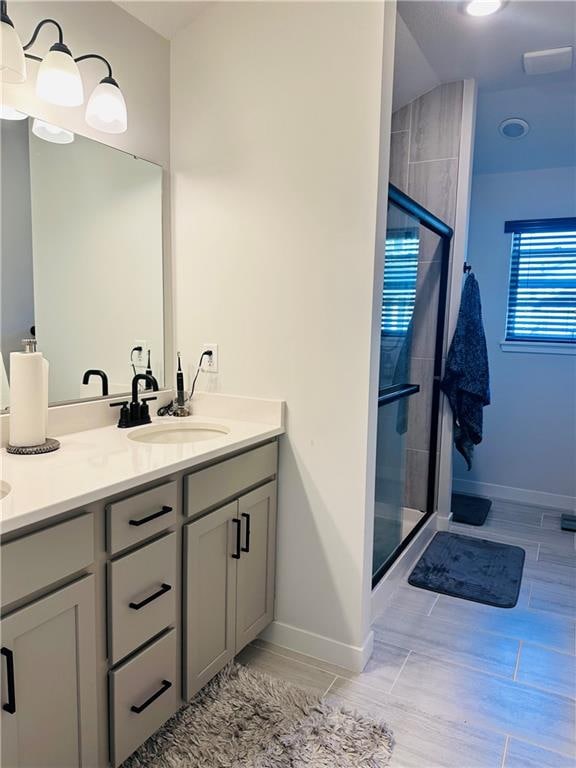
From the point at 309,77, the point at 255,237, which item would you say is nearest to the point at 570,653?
the point at 255,237

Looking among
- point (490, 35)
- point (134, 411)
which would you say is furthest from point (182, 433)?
point (490, 35)

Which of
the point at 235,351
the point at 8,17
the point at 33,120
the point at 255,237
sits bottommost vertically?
the point at 235,351

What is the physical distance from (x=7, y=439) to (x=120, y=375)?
550 mm

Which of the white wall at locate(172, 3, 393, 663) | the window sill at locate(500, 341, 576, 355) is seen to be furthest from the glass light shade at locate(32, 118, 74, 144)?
the window sill at locate(500, 341, 576, 355)

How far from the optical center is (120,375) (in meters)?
2.06

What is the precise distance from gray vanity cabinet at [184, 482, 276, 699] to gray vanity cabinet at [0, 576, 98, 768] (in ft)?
1.24

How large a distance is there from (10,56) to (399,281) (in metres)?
1.73

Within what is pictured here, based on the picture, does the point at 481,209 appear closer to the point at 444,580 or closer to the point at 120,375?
the point at 444,580

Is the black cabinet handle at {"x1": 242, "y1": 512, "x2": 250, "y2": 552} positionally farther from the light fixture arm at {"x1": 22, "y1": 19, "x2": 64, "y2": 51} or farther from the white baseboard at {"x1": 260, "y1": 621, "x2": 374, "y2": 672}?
the light fixture arm at {"x1": 22, "y1": 19, "x2": 64, "y2": 51}

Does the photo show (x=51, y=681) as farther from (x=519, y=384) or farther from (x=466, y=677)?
(x=519, y=384)

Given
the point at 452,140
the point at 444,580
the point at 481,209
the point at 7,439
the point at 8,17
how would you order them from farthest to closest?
the point at 481,209, the point at 452,140, the point at 444,580, the point at 7,439, the point at 8,17

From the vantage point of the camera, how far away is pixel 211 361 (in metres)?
2.17

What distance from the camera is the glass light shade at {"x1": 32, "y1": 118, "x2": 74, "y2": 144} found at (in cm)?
167

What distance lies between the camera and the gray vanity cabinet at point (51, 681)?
3.53 feet
